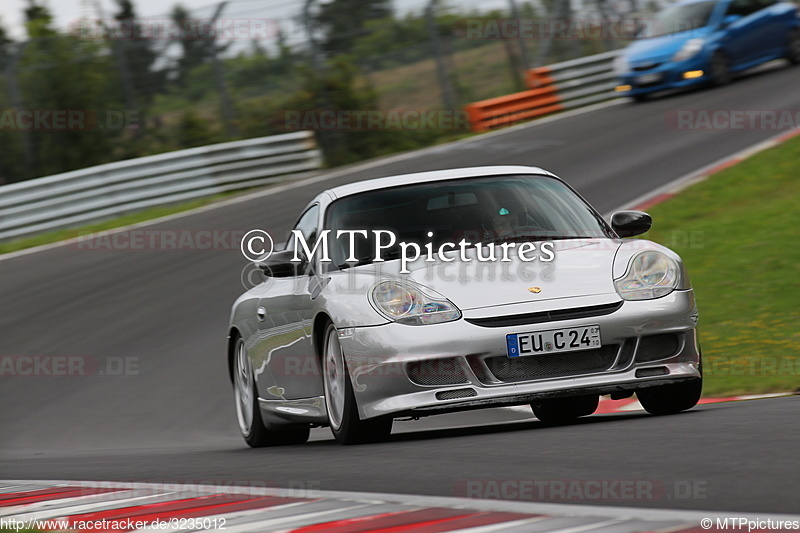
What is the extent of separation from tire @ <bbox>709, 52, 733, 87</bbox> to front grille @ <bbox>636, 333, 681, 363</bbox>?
18.0m

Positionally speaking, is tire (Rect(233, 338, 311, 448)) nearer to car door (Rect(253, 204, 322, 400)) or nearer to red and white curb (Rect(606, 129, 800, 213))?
car door (Rect(253, 204, 322, 400))

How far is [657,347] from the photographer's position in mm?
6504

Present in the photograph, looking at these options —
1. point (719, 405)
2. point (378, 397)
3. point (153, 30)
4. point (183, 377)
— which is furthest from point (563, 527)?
point (153, 30)

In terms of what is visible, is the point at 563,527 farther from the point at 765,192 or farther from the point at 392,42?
the point at 392,42

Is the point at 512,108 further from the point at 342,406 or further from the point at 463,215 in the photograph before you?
the point at 342,406

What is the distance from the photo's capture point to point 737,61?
24.1m

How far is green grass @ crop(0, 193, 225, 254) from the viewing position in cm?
1738

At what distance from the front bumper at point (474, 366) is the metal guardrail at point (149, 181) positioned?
1261 cm

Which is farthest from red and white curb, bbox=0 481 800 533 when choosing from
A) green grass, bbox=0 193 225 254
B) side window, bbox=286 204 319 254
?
green grass, bbox=0 193 225 254

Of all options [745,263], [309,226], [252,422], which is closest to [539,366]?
[309,226]

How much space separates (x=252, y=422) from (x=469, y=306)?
2507 mm

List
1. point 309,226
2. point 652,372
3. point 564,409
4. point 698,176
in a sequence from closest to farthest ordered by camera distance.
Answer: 1. point 652,372
2. point 309,226
3. point 564,409
4. point 698,176

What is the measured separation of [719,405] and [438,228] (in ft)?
6.33

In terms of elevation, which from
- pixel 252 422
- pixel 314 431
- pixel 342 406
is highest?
pixel 342 406
